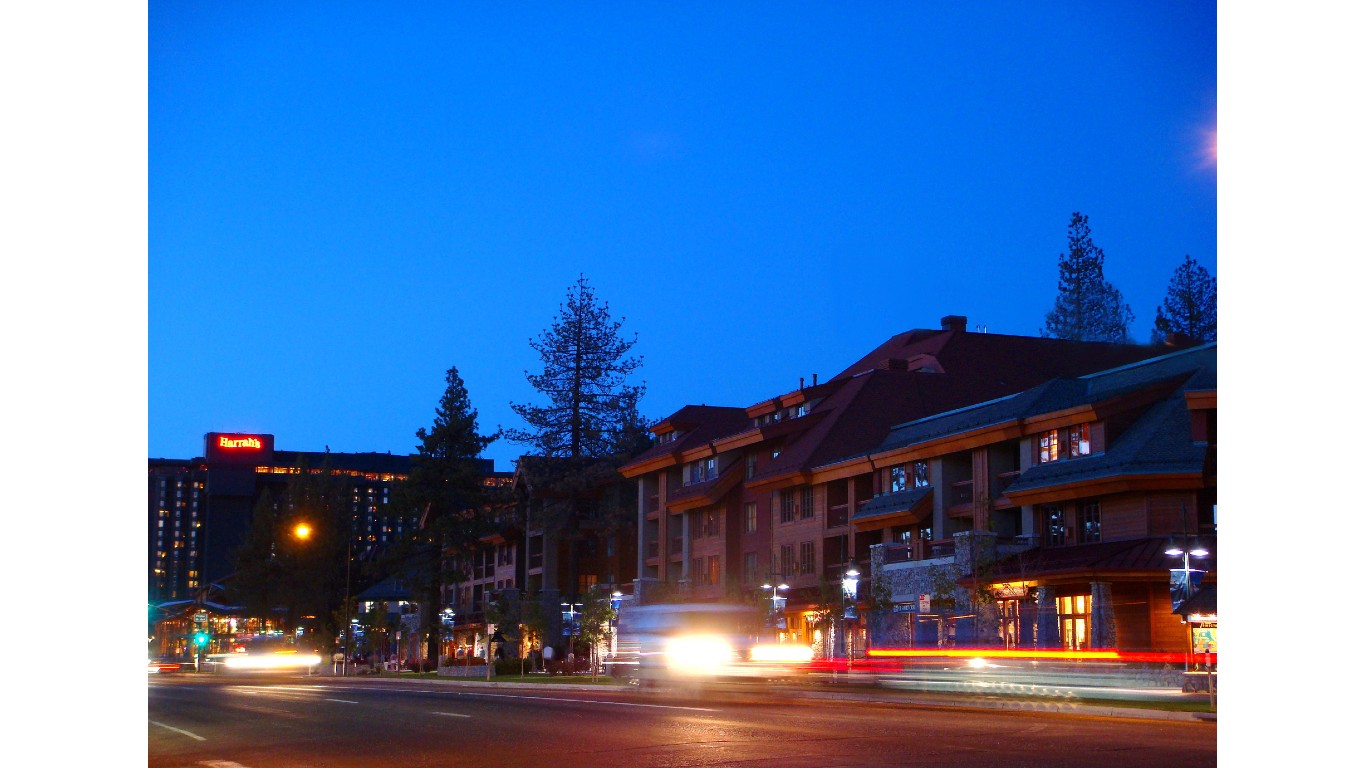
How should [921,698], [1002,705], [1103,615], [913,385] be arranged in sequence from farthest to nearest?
1. [913,385]
2. [1103,615]
3. [921,698]
4. [1002,705]

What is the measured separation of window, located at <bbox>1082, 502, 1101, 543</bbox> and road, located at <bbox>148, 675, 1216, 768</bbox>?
753 inches

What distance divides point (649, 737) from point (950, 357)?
50.2 m

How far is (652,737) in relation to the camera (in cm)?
1784

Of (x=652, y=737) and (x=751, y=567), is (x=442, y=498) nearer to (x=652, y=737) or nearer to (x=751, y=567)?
(x=751, y=567)

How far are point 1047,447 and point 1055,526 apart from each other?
2.86 m

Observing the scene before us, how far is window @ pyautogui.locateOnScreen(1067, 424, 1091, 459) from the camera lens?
46375mm

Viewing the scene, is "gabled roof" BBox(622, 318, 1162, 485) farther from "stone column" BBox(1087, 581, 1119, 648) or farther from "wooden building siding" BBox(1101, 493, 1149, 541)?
"stone column" BBox(1087, 581, 1119, 648)

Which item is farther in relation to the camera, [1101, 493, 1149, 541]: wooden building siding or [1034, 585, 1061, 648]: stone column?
[1101, 493, 1149, 541]: wooden building siding

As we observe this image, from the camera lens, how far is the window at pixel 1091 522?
44969mm

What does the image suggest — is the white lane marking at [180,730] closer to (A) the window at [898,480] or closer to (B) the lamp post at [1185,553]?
(B) the lamp post at [1185,553]

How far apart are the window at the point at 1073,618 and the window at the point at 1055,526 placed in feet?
8.64

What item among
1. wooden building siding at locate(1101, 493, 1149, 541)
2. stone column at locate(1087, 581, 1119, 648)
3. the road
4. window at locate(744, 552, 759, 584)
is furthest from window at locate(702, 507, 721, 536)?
the road

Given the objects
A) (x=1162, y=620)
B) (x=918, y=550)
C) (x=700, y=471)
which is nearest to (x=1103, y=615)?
(x=1162, y=620)

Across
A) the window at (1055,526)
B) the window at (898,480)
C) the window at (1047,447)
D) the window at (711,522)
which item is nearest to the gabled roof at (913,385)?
the window at (898,480)
